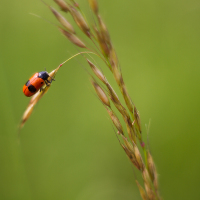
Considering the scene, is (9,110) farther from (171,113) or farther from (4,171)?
(171,113)

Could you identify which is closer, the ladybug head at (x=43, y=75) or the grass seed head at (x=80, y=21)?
the grass seed head at (x=80, y=21)

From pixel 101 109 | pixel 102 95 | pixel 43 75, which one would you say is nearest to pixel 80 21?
pixel 102 95

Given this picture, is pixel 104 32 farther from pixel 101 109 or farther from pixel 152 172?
pixel 101 109

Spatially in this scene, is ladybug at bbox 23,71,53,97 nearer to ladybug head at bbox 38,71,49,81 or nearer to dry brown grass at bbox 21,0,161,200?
ladybug head at bbox 38,71,49,81

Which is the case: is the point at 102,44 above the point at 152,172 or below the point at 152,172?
above

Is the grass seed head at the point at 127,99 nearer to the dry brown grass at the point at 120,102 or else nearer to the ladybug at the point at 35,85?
the dry brown grass at the point at 120,102

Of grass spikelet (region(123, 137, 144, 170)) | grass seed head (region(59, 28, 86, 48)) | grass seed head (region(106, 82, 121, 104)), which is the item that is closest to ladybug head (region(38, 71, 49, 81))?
grass seed head (region(59, 28, 86, 48))

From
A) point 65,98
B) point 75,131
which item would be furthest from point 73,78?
point 75,131

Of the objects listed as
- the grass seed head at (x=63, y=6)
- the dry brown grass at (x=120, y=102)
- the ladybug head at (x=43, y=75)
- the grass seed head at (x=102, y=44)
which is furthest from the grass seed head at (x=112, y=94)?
the ladybug head at (x=43, y=75)
